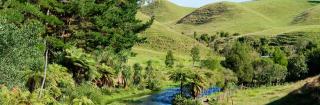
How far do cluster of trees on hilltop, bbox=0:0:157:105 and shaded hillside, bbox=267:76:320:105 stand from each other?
71.4ft

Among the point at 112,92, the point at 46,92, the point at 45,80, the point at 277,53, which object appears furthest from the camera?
the point at 277,53

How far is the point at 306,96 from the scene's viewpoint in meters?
53.3

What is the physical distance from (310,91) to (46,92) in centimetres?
2805

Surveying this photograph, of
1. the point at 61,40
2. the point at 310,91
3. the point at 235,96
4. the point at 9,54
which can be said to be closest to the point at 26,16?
the point at 61,40

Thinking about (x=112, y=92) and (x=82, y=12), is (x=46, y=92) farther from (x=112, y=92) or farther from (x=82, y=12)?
(x=112, y=92)

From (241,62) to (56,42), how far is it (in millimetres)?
65411

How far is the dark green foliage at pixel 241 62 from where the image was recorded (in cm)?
10631

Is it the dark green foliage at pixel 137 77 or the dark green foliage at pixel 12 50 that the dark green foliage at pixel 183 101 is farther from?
the dark green foliage at pixel 137 77

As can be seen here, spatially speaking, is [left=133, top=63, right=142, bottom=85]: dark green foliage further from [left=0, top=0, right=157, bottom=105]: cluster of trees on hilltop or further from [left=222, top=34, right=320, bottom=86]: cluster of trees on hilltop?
[left=0, top=0, right=157, bottom=105]: cluster of trees on hilltop

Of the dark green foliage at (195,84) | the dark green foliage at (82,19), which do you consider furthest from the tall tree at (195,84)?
the dark green foliage at (82,19)

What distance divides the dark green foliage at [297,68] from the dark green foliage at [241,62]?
8.75 metres

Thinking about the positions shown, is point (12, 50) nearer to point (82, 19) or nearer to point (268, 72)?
point (82, 19)

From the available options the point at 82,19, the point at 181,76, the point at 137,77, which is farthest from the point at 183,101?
the point at 137,77

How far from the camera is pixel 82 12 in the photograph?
52219mm
